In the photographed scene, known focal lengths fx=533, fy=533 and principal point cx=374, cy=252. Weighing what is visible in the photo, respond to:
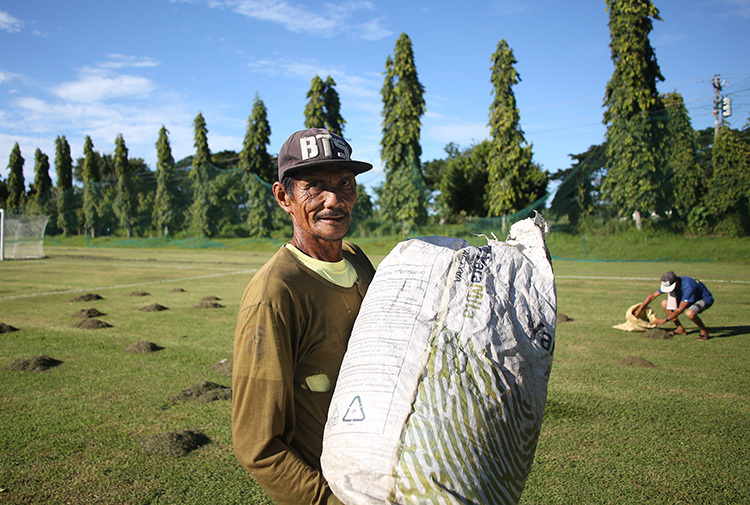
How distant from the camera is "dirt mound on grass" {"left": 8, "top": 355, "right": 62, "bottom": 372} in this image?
239 inches

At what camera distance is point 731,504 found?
3.26 meters

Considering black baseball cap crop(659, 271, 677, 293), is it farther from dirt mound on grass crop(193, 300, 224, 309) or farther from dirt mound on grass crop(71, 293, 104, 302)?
dirt mound on grass crop(71, 293, 104, 302)

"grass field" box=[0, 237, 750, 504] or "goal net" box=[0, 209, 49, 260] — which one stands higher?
"goal net" box=[0, 209, 49, 260]

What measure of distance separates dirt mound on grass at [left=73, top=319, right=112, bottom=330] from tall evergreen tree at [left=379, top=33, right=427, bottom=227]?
25.6 metres

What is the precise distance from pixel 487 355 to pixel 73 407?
4825 mm

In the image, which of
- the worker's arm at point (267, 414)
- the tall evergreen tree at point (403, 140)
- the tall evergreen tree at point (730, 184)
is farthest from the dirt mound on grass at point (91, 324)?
the tall evergreen tree at point (403, 140)

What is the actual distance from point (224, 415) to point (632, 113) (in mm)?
29205

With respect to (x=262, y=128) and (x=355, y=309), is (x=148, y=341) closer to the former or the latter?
(x=355, y=309)

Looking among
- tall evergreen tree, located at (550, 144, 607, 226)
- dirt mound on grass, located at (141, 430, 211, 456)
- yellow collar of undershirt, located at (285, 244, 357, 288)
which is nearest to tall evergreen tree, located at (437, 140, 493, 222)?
tall evergreen tree, located at (550, 144, 607, 226)

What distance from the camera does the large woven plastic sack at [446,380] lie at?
4.00ft

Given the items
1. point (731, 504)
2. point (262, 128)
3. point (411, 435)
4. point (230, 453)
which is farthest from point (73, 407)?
point (262, 128)

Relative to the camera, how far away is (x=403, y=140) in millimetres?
33844

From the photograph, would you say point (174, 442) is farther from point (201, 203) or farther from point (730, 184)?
point (201, 203)

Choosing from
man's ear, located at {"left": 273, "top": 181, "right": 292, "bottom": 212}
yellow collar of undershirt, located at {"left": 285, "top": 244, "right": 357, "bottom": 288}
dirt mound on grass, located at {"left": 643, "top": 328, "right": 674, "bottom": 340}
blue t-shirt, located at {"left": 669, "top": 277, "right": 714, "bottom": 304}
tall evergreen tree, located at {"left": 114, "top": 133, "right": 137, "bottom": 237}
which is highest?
tall evergreen tree, located at {"left": 114, "top": 133, "right": 137, "bottom": 237}
